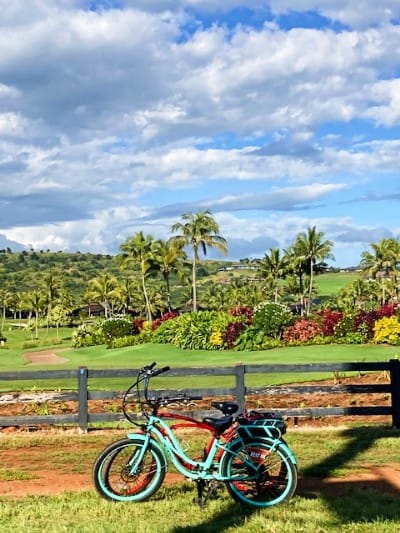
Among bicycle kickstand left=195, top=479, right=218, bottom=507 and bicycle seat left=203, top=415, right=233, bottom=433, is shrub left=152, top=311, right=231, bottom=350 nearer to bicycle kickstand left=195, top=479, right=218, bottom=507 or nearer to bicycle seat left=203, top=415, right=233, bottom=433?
bicycle kickstand left=195, top=479, right=218, bottom=507

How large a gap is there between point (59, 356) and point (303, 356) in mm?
22949

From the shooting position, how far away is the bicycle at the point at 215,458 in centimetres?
679

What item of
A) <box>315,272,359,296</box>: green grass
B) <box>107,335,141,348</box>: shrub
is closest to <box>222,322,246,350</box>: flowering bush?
<box>107,335,141,348</box>: shrub

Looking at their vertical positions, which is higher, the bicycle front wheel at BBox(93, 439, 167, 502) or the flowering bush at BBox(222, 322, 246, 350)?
the bicycle front wheel at BBox(93, 439, 167, 502)

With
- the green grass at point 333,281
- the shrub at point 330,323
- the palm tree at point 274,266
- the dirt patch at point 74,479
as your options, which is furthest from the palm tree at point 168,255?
the green grass at point 333,281

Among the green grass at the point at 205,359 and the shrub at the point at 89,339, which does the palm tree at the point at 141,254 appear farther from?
the green grass at the point at 205,359

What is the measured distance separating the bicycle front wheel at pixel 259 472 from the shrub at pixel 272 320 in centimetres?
3279

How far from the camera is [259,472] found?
684cm

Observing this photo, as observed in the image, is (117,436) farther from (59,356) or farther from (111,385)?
(59,356)

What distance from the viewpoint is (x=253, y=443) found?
6.85m

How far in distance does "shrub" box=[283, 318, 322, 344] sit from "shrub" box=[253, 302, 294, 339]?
1.56ft

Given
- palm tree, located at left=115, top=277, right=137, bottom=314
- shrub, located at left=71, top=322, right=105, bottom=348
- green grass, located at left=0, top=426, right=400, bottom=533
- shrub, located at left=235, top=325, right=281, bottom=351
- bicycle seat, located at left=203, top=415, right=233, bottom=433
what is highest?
palm tree, located at left=115, top=277, right=137, bottom=314

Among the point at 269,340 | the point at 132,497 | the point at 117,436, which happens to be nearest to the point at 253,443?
the point at 132,497

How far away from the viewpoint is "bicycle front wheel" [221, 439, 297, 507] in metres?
6.79
